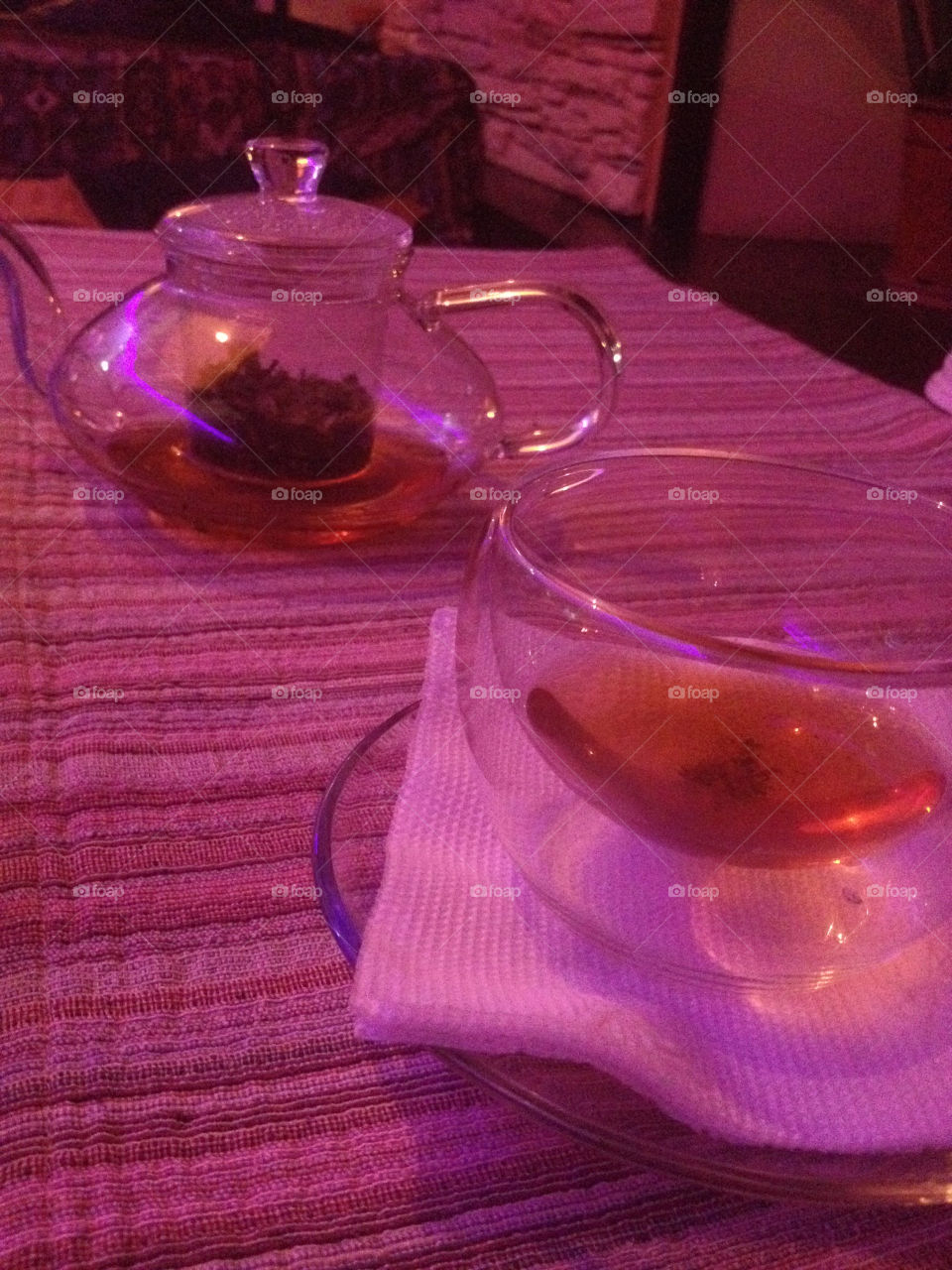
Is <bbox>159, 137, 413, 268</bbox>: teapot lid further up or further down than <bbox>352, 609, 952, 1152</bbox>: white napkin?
further up

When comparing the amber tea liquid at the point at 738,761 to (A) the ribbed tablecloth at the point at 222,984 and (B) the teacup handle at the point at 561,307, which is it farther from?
(B) the teacup handle at the point at 561,307

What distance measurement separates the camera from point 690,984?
267 mm

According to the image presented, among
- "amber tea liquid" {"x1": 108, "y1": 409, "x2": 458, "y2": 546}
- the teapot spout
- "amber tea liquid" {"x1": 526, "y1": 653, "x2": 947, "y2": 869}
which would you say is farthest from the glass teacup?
the teapot spout

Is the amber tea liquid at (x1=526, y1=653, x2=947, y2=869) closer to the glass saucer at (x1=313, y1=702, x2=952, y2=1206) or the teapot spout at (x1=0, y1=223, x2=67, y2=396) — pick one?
the glass saucer at (x1=313, y1=702, x2=952, y2=1206)

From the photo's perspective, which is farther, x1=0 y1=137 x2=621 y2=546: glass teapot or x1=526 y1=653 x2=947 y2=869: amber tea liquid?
x1=0 y1=137 x2=621 y2=546: glass teapot

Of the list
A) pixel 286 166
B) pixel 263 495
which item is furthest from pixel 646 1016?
pixel 286 166

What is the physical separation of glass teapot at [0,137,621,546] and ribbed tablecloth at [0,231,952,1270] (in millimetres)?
27

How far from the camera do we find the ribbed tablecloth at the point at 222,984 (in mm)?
232

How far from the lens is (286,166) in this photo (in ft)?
1.81

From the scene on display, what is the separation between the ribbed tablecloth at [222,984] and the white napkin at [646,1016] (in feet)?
0.09

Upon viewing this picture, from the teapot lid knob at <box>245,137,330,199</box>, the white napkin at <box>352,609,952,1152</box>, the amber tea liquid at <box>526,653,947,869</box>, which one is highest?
the teapot lid knob at <box>245,137,330,199</box>

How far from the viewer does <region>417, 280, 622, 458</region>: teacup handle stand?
0.52 m

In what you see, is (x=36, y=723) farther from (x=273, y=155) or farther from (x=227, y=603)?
(x=273, y=155)

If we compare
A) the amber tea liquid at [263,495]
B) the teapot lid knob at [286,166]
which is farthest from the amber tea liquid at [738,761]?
the teapot lid knob at [286,166]
